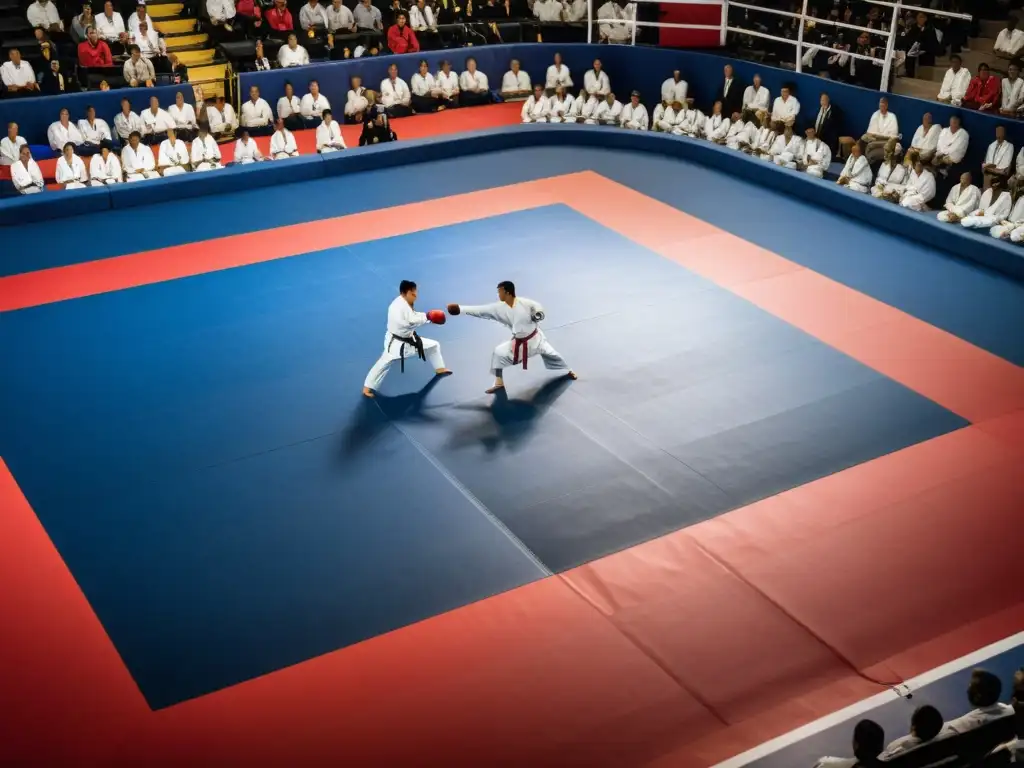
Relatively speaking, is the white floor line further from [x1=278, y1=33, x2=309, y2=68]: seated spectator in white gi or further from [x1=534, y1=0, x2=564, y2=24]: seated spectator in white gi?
[x1=534, y1=0, x2=564, y2=24]: seated spectator in white gi

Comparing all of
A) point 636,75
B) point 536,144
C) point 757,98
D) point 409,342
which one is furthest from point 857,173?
point 409,342

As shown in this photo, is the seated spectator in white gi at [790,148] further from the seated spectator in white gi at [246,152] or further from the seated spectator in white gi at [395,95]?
the seated spectator in white gi at [246,152]

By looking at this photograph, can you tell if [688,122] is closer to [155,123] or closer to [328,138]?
[328,138]

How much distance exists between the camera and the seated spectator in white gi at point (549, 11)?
21.4 meters

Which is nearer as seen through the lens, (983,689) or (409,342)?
(983,689)

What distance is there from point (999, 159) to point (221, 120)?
1226 centimetres

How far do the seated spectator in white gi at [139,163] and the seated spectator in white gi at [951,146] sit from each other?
38.3 ft

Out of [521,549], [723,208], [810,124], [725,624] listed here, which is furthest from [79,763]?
[810,124]

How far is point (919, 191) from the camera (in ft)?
47.4

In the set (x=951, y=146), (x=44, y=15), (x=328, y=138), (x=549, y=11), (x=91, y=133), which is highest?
(x=44, y=15)

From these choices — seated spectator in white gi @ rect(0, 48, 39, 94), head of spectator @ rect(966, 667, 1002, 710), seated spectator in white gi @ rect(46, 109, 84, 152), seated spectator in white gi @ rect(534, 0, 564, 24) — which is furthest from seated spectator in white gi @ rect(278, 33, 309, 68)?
head of spectator @ rect(966, 667, 1002, 710)

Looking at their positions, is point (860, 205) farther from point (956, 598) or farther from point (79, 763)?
point (79, 763)

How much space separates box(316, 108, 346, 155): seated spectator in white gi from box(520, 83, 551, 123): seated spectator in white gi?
12.0 ft

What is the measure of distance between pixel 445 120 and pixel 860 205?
8248 millimetres
